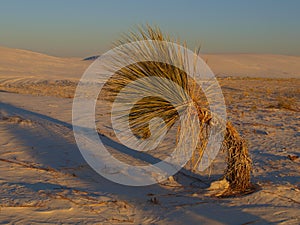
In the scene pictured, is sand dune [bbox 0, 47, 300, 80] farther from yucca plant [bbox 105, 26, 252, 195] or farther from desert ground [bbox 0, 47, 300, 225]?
yucca plant [bbox 105, 26, 252, 195]

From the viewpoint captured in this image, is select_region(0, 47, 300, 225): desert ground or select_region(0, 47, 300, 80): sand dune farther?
select_region(0, 47, 300, 80): sand dune

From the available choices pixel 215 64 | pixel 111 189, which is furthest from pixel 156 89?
pixel 215 64

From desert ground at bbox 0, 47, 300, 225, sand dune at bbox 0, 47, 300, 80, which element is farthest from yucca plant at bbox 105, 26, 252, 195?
sand dune at bbox 0, 47, 300, 80

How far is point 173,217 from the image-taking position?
4117 millimetres

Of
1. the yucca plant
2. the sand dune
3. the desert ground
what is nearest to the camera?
the desert ground

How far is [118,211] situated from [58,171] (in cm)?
153

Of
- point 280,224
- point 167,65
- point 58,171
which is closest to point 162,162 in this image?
point 58,171

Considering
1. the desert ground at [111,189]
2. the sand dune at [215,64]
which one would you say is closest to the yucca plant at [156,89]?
the desert ground at [111,189]

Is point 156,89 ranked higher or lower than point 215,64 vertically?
lower

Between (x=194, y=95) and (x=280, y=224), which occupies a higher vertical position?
(x=194, y=95)

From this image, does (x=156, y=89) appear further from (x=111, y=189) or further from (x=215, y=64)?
(x=215, y=64)

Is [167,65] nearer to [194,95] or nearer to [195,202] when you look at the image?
[194,95]

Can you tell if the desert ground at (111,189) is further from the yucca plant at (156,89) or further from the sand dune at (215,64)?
the sand dune at (215,64)

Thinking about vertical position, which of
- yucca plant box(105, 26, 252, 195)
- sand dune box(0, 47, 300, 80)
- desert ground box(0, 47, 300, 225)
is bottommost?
desert ground box(0, 47, 300, 225)
